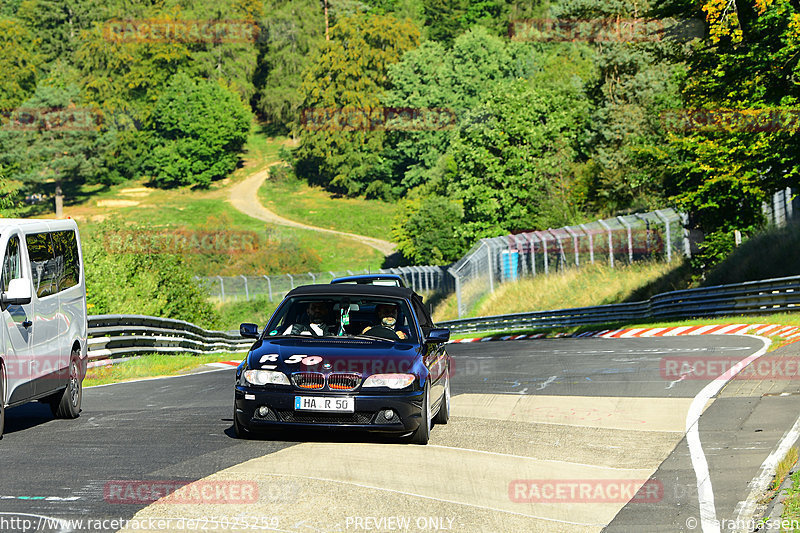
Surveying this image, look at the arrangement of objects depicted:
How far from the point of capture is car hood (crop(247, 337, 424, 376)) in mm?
9820

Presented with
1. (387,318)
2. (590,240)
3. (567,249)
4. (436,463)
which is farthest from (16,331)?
(567,249)

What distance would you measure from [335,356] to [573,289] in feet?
121

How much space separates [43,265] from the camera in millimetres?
11734

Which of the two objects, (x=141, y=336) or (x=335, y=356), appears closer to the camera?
(x=335, y=356)

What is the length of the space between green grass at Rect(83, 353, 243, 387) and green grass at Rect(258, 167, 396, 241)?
74.6 metres

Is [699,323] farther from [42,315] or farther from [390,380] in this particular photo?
[42,315]

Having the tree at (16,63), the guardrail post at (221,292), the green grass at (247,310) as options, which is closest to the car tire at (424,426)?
the green grass at (247,310)

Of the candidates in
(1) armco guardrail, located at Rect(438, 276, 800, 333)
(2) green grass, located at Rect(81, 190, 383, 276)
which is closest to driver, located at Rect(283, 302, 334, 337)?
(1) armco guardrail, located at Rect(438, 276, 800, 333)

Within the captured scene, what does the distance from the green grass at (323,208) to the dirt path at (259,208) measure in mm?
865

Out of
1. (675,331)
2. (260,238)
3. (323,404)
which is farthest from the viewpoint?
(260,238)

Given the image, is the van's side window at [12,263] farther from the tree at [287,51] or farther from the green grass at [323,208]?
the tree at [287,51]

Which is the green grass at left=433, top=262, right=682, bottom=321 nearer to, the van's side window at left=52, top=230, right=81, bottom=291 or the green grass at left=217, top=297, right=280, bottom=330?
the green grass at left=217, top=297, right=280, bottom=330

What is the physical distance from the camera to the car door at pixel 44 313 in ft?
36.7

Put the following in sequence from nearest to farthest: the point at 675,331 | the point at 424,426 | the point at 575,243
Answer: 1. the point at 424,426
2. the point at 675,331
3. the point at 575,243
